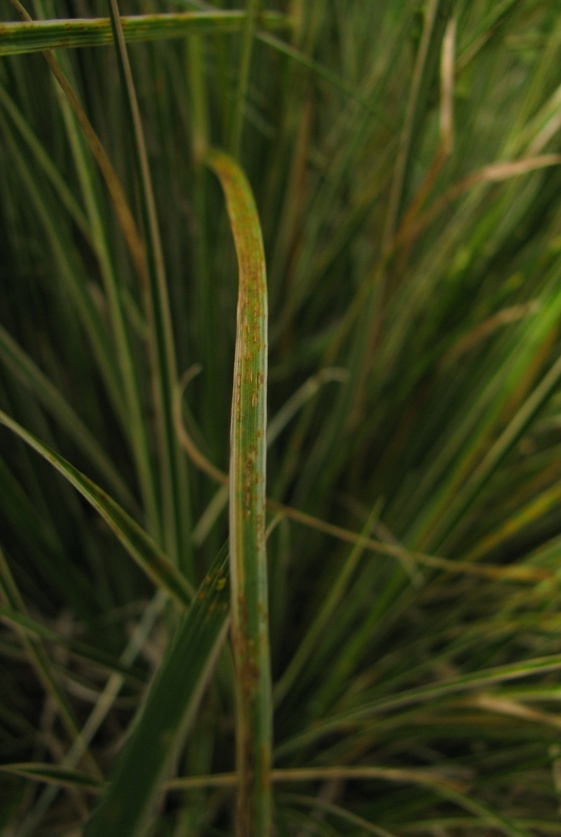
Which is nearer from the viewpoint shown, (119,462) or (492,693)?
(492,693)

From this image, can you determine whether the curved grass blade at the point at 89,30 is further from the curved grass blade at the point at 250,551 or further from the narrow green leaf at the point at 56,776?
the narrow green leaf at the point at 56,776

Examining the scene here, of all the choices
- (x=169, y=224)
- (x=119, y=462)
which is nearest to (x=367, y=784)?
(x=119, y=462)

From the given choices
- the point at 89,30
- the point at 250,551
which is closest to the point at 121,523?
the point at 250,551

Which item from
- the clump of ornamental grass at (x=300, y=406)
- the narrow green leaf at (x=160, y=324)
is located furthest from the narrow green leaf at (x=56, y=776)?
the narrow green leaf at (x=160, y=324)

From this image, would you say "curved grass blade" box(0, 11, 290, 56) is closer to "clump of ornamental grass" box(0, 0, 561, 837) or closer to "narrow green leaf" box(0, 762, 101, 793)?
"clump of ornamental grass" box(0, 0, 561, 837)

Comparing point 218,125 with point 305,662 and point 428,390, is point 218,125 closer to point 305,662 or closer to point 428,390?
point 428,390

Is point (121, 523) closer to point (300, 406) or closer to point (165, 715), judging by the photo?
point (165, 715)
